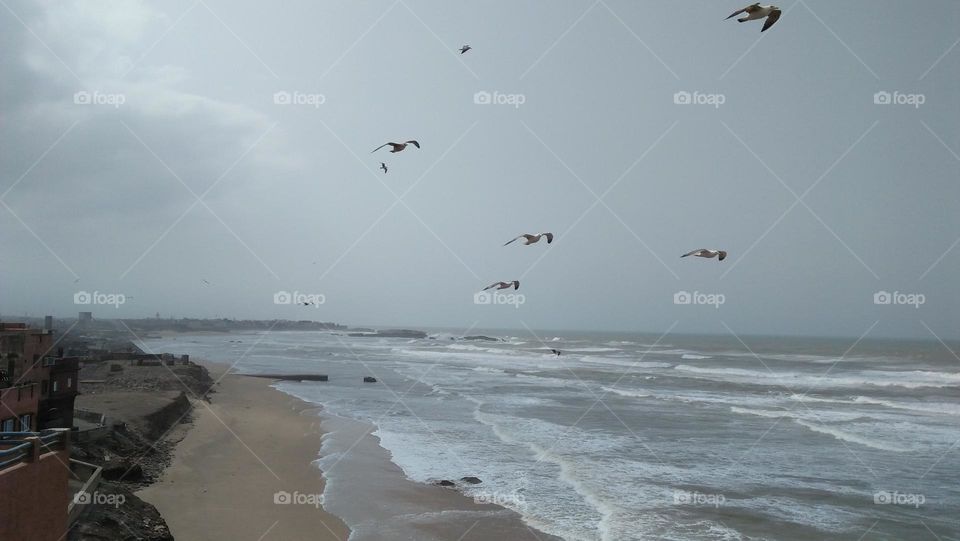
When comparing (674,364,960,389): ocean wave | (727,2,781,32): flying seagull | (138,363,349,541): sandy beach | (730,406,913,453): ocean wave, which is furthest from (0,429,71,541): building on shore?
(674,364,960,389): ocean wave

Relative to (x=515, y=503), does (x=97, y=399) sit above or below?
above

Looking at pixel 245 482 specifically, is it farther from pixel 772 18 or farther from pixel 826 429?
pixel 826 429

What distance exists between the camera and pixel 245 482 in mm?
15516

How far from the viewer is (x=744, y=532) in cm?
1262

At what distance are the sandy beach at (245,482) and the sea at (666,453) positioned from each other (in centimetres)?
69

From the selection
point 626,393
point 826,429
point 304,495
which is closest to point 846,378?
point 626,393

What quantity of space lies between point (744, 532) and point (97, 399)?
22.9 meters

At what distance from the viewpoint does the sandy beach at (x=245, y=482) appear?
39.8 feet

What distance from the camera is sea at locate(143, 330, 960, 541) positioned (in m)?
13.5

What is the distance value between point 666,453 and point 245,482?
13.3 meters

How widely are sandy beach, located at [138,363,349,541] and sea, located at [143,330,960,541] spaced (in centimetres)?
69

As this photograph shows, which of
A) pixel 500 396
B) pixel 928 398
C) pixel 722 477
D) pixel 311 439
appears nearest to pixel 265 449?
pixel 311 439

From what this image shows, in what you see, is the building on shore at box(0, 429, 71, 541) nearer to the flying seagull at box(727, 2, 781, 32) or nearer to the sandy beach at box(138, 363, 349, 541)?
the sandy beach at box(138, 363, 349, 541)

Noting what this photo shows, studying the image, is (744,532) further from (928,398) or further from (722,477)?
(928,398)
